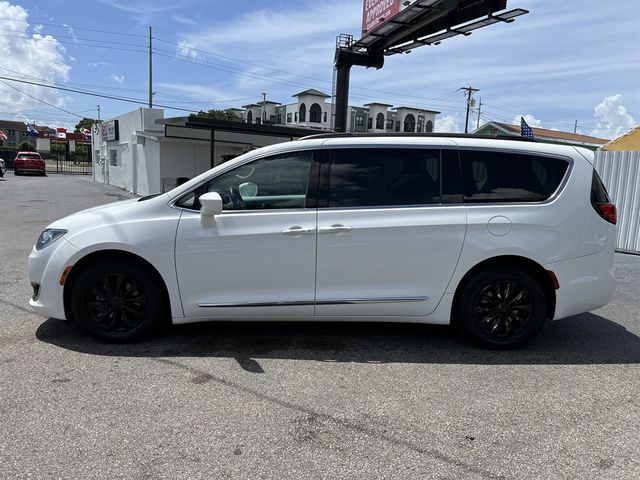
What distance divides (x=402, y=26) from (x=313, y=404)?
69.4 ft

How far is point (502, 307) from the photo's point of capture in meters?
4.38

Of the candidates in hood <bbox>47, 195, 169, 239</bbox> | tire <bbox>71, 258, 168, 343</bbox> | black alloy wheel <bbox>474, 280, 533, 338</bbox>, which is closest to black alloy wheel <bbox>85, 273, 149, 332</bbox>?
tire <bbox>71, 258, 168, 343</bbox>

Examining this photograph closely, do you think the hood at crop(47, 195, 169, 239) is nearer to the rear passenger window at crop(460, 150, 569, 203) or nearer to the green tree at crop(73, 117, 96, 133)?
the rear passenger window at crop(460, 150, 569, 203)

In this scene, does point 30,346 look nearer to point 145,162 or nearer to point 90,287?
point 90,287

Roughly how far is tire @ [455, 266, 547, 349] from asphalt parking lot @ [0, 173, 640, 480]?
0.16 metres

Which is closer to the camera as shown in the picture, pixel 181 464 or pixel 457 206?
pixel 181 464

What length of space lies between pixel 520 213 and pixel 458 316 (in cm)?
105

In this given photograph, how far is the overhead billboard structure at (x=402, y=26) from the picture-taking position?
17922 mm

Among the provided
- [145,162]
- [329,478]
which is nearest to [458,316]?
[329,478]

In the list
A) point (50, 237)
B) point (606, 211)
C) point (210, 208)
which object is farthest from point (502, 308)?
point (50, 237)

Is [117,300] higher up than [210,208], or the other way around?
[210,208]

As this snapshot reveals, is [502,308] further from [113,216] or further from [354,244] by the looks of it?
[113,216]

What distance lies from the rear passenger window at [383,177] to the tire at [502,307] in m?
0.85

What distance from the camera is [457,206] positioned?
431 cm
